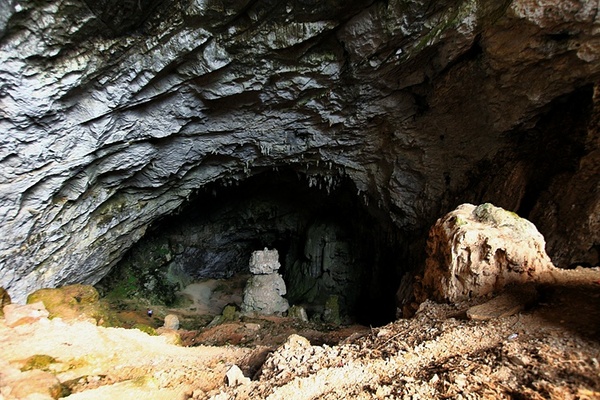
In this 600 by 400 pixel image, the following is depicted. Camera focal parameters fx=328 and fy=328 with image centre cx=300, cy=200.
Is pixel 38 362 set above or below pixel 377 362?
below

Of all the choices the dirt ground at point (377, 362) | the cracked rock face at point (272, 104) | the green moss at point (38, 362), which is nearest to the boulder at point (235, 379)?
the dirt ground at point (377, 362)

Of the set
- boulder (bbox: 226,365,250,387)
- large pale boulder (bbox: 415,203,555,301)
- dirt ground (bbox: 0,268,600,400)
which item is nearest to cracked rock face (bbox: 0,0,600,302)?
large pale boulder (bbox: 415,203,555,301)

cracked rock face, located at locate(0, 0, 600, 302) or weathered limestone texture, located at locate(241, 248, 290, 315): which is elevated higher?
cracked rock face, located at locate(0, 0, 600, 302)

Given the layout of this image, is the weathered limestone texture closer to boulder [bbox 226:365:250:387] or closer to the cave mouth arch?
the cave mouth arch

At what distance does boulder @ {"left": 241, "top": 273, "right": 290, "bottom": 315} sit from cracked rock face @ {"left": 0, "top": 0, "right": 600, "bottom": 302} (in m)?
3.59

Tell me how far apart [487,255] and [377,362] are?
1.90 meters

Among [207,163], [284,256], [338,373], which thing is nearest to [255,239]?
[284,256]

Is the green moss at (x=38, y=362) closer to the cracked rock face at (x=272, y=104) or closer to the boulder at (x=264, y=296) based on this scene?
the cracked rock face at (x=272, y=104)

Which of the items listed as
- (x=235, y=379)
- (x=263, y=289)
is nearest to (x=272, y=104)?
(x=263, y=289)

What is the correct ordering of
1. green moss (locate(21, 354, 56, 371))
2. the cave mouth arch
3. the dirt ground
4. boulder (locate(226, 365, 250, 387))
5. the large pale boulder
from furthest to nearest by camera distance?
the cave mouth arch < the large pale boulder < green moss (locate(21, 354, 56, 371)) < boulder (locate(226, 365, 250, 387)) < the dirt ground

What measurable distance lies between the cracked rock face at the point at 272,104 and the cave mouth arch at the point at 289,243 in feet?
8.99

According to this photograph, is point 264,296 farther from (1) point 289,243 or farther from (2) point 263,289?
(1) point 289,243

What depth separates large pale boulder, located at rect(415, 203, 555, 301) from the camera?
360 cm

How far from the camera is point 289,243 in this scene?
16094mm
